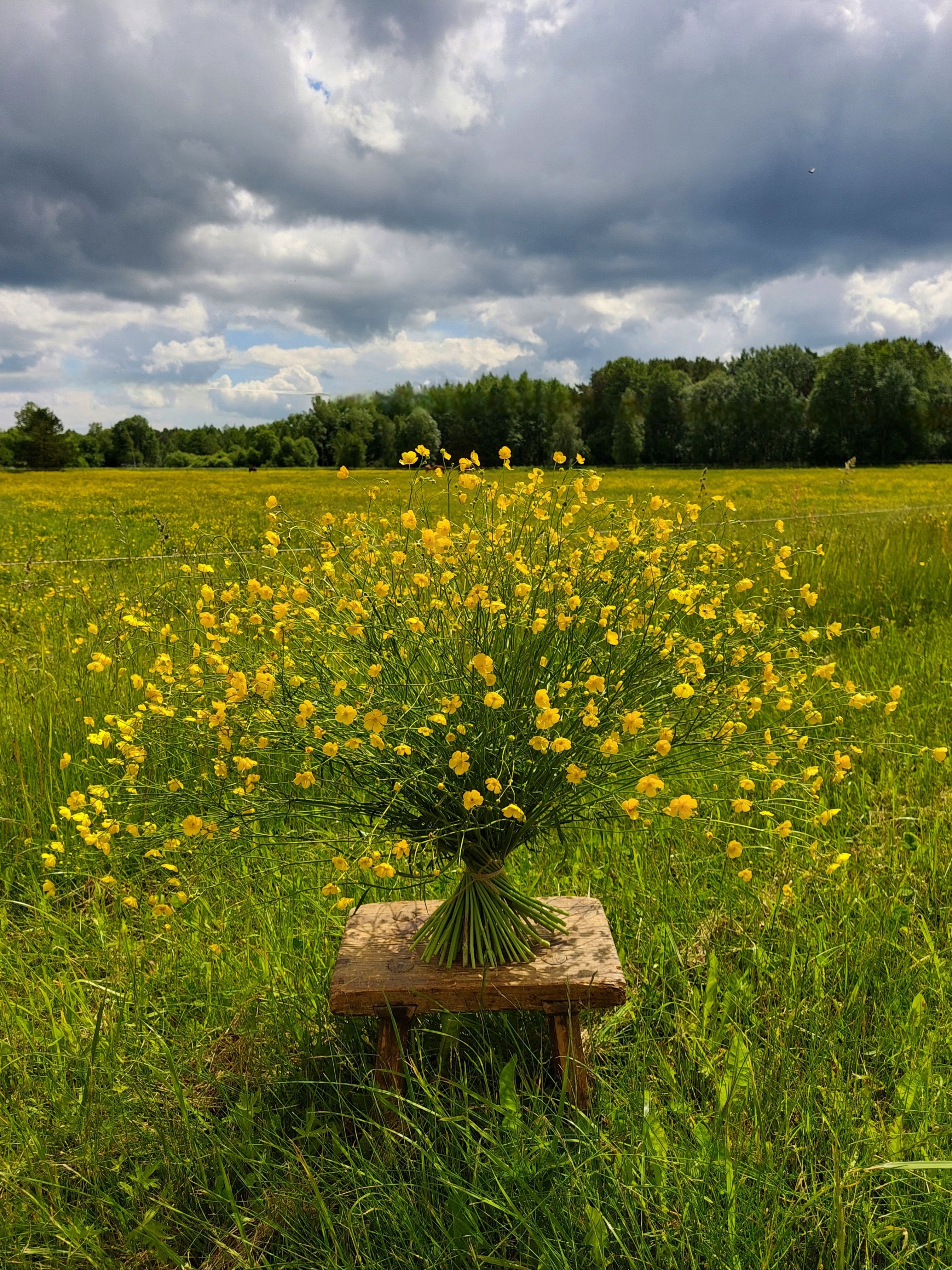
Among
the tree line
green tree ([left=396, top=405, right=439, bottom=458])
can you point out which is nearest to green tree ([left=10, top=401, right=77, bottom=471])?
the tree line

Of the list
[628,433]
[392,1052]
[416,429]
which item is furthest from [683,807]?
[628,433]

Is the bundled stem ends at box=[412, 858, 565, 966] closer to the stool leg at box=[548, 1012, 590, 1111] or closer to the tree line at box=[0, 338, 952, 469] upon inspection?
the stool leg at box=[548, 1012, 590, 1111]

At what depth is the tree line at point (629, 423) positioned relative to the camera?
1736 inches

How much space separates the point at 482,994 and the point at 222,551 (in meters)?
3.40

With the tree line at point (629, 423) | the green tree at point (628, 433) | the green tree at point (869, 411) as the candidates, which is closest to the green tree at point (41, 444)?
the tree line at point (629, 423)

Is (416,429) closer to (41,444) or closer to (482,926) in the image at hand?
(41,444)

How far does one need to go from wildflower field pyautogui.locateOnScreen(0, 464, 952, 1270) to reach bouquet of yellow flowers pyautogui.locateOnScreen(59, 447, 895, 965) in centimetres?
1

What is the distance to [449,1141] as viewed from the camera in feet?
5.78

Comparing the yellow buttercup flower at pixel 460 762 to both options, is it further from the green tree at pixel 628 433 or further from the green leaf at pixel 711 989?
the green tree at pixel 628 433

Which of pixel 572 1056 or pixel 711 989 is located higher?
pixel 572 1056

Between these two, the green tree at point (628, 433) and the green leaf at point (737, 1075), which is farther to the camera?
the green tree at point (628, 433)

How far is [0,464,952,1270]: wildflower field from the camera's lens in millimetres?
1612

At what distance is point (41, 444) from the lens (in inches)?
1740

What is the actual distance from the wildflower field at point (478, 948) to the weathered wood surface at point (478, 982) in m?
0.16
